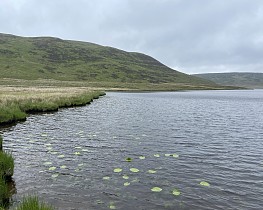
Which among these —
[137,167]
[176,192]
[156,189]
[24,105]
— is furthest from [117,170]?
[24,105]

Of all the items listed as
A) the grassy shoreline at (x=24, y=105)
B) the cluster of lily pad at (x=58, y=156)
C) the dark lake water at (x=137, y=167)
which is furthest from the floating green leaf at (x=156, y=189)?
the grassy shoreline at (x=24, y=105)

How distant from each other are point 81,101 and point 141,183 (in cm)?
4309

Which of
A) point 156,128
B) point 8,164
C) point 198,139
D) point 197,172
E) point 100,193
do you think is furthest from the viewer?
point 156,128

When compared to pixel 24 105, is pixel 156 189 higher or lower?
lower

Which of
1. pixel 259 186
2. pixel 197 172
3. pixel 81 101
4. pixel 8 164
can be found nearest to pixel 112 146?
pixel 197 172

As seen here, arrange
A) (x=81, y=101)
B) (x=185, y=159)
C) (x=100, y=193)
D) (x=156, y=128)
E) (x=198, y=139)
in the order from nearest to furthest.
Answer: (x=100, y=193), (x=185, y=159), (x=198, y=139), (x=156, y=128), (x=81, y=101)

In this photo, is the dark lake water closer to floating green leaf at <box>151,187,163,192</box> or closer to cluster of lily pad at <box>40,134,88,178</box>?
cluster of lily pad at <box>40,134,88,178</box>

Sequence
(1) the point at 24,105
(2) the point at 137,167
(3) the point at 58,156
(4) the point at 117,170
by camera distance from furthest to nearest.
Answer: (1) the point at 24,105 → (3) the point at 58,156 → (2) the point at 137,167 → (4) the point at 117,170

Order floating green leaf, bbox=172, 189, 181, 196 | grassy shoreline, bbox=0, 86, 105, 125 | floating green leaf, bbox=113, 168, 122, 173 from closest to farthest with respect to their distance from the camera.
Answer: floating green leaf, bbox=172, 189, 181, 196 → floating green leaf, bbox=113, 168, 122, 173 → grassy shoreline, bbox=0, 86, 105, 125

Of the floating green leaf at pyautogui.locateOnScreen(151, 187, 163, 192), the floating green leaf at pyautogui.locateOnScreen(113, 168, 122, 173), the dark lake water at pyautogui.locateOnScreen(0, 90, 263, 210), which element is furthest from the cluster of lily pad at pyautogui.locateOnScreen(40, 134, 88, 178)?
the floating green leaf at pyautogui.locateOnScreen(151, 187, 163, 192)

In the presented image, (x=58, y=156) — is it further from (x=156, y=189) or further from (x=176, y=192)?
(x=176, y=192)

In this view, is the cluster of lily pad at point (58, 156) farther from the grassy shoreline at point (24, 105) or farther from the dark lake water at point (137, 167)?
the grassy shoreline at point (24, 105)

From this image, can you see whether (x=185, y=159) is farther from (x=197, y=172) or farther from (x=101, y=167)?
(x=101, y=167)

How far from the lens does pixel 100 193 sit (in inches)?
466
